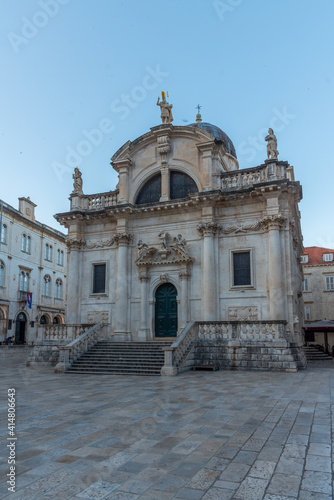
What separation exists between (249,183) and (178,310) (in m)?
7.91

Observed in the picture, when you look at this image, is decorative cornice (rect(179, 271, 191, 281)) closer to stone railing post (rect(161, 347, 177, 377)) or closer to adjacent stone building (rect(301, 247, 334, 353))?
stone railing post (rect(161, 347, 177, 377))

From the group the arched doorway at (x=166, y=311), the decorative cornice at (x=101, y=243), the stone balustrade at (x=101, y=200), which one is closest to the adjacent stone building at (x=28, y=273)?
the stone balustrade at (x=101, y=200)

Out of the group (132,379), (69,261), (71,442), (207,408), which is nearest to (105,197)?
(69,261)

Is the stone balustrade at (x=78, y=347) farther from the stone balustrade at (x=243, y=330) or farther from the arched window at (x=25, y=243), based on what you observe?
the arched window at (x=25, y=243)

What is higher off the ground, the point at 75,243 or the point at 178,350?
the point at 75,243

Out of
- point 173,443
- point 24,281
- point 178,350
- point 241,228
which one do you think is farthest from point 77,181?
point 173,443

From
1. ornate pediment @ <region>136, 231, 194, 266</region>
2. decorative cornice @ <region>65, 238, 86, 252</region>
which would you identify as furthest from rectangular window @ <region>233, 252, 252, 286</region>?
decorative cornice @ <region>65, 238, 86, 252</region>

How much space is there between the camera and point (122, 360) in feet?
59.9

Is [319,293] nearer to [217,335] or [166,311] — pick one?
[166,311]

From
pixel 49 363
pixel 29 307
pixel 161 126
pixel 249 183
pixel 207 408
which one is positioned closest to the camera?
pixel 207 408

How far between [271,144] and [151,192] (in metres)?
7.56

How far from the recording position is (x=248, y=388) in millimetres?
12086

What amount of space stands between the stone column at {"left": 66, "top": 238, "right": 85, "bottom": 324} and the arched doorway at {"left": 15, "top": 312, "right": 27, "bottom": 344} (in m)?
19.0

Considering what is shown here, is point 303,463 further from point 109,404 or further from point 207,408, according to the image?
point 109,404
